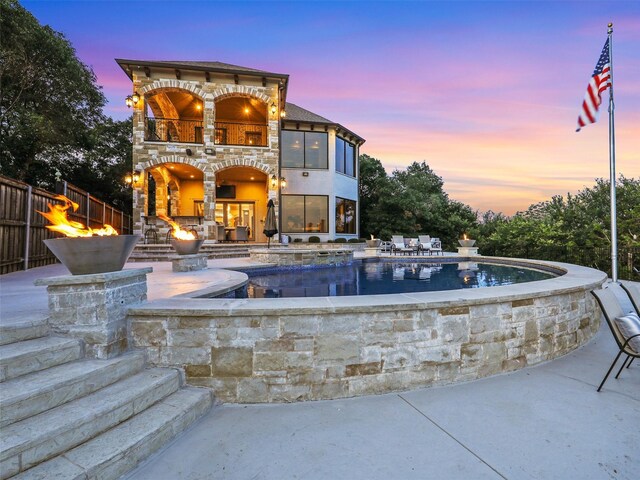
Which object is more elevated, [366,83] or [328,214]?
[366,83]

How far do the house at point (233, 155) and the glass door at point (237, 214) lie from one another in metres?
0.05

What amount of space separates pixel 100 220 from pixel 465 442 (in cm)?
1388

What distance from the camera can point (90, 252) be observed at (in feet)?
8.50

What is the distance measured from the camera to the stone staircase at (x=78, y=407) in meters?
1.70

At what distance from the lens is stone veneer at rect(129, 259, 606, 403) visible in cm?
273

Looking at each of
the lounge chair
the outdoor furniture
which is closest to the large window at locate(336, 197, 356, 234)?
the lounge chair

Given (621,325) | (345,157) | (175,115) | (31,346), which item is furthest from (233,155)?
(621,325)

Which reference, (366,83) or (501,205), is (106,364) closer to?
(366,83)

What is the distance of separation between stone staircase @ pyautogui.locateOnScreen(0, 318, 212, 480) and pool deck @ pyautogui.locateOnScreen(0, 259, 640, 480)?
174 millimetres

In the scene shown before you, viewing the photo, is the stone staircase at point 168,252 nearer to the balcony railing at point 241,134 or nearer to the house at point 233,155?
the house at point 233,155

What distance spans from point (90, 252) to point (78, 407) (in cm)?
118

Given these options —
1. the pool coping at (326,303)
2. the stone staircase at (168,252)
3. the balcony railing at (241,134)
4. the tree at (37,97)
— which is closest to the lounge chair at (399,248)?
the stone staircase at (168,252)

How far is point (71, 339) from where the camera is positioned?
2.45 meters

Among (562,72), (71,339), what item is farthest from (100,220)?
(562,72)
